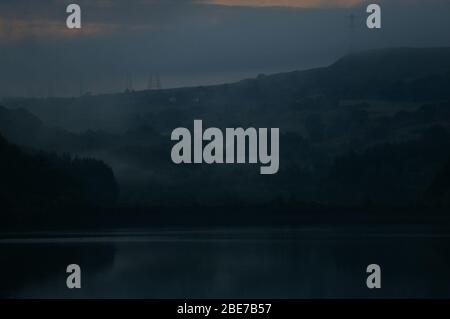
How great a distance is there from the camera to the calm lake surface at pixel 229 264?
15.0 metres

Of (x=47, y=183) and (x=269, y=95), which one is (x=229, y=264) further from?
(x=47, y=183)

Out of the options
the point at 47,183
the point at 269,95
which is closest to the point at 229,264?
the point at 269,95

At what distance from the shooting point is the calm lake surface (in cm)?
1501

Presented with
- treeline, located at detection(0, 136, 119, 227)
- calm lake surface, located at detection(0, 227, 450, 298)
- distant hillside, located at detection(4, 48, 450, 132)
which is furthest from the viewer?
distant hillside, located at detection(4, 48, 450, 132)

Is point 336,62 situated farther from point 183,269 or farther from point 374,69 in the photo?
point 183,269

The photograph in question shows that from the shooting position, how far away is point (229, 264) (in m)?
15.4

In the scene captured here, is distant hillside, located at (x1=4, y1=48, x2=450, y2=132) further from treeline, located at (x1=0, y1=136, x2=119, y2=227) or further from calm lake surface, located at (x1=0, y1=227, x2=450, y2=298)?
calm lake surface, located at (x1=0, y1=227, x2=450, y2=298)

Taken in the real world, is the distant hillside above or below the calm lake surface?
above

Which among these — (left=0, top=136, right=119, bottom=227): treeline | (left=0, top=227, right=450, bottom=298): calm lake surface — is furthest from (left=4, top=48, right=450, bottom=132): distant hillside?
(left=0, top=227, right=450, bottom=298): calm lake surface

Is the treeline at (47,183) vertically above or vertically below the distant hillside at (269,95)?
below

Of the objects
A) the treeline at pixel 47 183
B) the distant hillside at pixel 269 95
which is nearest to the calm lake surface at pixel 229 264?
the treeline at pixel 47 183

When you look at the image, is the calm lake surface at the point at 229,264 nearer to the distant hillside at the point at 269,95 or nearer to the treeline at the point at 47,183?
the treeline at the point at 47,183

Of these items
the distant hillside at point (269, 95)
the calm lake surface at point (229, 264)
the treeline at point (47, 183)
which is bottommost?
the calm lake surface at point (229, 264)

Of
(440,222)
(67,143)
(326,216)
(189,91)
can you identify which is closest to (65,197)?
(67,143)
